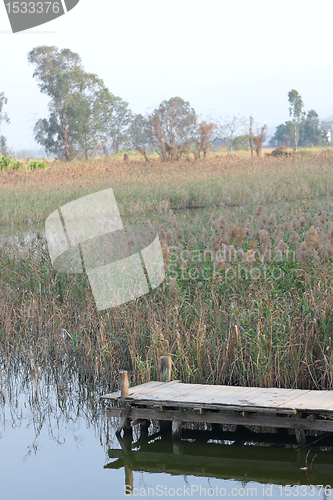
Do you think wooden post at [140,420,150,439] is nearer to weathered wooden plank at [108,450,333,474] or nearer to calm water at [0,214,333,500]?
calm water at [0,214,333,500]

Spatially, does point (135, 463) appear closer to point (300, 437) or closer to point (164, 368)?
point (164, 368)

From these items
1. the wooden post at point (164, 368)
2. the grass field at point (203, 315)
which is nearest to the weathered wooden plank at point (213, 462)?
the wooden post at point (164, 368)

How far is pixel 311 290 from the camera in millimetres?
4520

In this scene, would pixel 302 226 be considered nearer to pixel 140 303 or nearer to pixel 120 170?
pixel 140 303

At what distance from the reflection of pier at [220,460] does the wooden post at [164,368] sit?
0.41 meters

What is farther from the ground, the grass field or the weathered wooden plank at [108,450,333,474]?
the grass field

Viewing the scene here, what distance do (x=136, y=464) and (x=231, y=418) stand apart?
626 mm

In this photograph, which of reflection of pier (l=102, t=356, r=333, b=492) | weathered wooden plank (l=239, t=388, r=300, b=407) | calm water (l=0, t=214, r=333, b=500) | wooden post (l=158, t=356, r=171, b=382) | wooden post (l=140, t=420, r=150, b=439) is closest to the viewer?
calm water (l=0, t=214, r=333, b=500)

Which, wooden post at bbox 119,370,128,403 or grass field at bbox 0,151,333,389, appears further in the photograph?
grass field at bbox 0,151,333,389

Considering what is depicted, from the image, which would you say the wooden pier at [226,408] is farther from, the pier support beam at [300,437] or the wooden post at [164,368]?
the wooden post at [164,368]

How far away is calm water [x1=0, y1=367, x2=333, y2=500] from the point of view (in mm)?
3398

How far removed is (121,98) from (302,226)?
48.0m

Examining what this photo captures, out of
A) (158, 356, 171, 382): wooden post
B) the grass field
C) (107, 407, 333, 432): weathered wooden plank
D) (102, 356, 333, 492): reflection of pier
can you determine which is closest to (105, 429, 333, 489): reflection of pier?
(102, 356, 333, 492): reflection of pier

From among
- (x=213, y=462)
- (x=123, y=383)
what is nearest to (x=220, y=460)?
(x=213, y=462)
